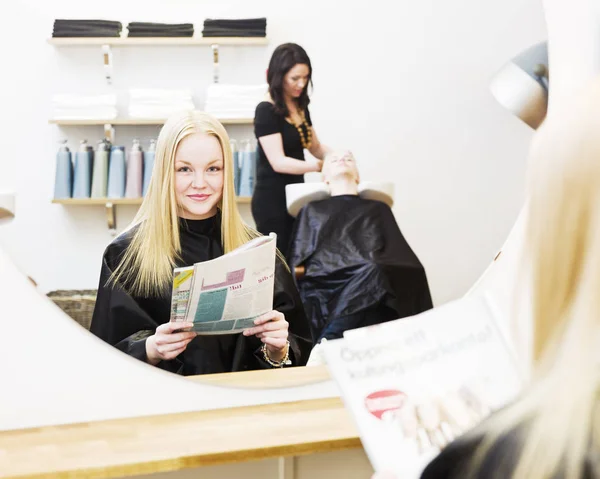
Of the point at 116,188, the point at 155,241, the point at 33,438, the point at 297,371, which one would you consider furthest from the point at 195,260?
→ the point at 33,438

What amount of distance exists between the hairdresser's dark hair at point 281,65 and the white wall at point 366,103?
22 millimetres

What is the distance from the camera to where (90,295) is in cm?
124

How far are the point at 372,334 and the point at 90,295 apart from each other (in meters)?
0.56

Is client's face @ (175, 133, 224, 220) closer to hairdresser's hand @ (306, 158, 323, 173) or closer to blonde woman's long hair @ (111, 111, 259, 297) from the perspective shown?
blonde woman's long hair @ (111, 111, 259, 297)

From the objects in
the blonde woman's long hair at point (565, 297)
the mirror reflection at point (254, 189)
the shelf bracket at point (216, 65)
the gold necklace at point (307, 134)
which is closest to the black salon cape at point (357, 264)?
the mirror reflection at point (254, 189)

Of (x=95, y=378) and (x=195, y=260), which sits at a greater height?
(x=195, y=260)

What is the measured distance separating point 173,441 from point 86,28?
0.79 meters

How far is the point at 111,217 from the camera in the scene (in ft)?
4.10

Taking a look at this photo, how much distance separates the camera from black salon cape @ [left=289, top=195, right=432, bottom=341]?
147 cm

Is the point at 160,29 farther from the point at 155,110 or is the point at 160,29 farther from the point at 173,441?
the point at 173,441

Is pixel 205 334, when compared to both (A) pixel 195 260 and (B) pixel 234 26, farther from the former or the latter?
(B) pixel 234 26

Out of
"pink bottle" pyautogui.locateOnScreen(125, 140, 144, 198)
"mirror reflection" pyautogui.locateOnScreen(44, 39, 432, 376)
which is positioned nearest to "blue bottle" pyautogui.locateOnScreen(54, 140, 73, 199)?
"mirror reflection" pyautogui.locateOnScreen(44, 39, 432, 376)

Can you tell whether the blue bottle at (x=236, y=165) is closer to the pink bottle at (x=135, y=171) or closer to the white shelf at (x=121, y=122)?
the white shelf at (x=121, y=122)

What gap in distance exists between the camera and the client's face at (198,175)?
50.8 inches
